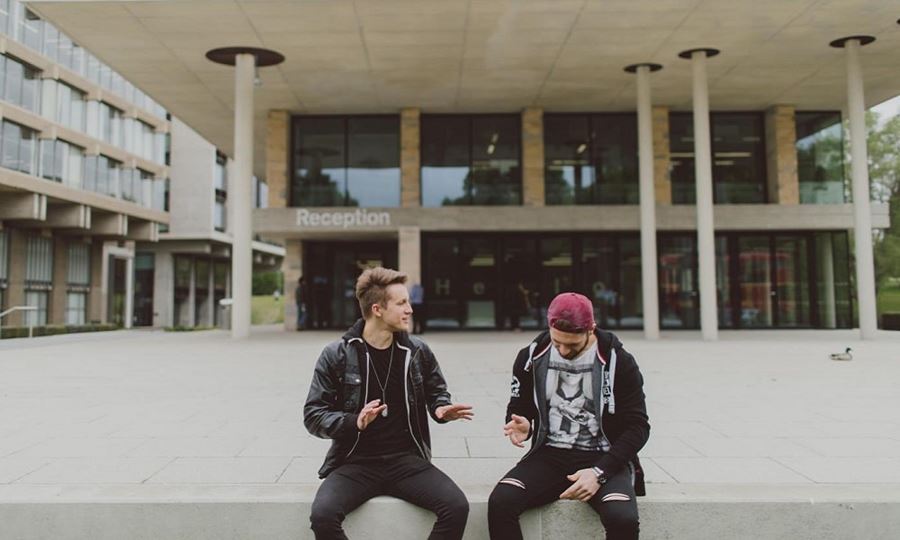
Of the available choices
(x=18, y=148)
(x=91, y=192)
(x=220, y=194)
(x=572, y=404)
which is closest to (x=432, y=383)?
(x=572, y=404)

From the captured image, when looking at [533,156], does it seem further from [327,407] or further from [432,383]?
[327,407]

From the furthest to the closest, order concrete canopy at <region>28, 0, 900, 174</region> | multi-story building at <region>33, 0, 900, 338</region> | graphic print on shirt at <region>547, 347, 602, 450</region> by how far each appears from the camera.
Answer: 1. multi-story building at <region>33, 0, 900, 338</region>
2. concrete canopy at <region>28, 0, 900, 174</region>
3. graphic print on shirt at <region>547, 347, 602, 450</region>

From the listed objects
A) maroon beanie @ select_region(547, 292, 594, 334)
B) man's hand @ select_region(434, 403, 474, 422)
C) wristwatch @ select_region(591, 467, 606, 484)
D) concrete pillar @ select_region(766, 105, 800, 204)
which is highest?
concrete pillar @ select_region(766, 105, 800, 204)

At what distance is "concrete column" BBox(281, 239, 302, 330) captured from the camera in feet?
75.3

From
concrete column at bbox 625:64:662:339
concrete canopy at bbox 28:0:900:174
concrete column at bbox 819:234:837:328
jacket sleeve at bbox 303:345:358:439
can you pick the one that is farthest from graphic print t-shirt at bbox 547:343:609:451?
concrete column at bbox 819:234:837:328

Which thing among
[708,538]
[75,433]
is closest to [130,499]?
[75,433]

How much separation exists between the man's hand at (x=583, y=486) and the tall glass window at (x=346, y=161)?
19.3 meters

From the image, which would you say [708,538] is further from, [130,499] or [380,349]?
[130,499]

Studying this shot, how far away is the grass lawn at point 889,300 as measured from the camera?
30422 millimetres

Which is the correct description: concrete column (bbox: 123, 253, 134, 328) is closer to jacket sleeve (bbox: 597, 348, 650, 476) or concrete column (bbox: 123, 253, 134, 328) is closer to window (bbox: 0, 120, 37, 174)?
window (bbox: 0, 120, 37, 174)

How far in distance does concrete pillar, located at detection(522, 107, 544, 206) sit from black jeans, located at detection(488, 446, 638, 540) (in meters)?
18.8

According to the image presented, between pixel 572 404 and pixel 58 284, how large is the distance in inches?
1528

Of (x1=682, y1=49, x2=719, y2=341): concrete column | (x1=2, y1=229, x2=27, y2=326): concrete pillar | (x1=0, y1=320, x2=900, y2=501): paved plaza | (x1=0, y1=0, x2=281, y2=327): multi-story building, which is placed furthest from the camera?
(x1=2, y1=229, x2=27, y2=326): concrete pillar

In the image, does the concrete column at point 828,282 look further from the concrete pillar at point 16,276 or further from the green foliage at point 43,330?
the concrete pillar at point 16,276
